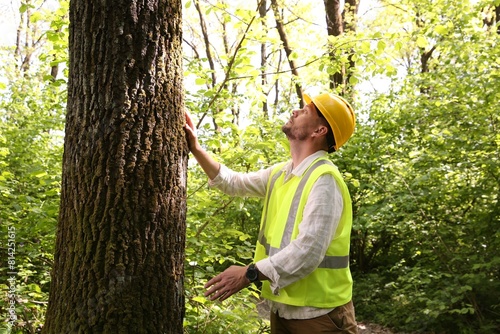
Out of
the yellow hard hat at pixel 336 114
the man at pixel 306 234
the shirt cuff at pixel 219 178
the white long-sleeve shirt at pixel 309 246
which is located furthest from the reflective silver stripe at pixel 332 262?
the shirt cuff at pixel 219 178

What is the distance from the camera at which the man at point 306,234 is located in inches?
81.7

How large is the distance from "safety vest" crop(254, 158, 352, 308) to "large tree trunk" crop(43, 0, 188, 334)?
0.52 metres

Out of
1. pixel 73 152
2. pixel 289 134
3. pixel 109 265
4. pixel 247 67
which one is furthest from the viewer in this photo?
pixel 247 67

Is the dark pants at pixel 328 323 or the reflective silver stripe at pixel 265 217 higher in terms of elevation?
the reflective silver stripe at pixel 265 217

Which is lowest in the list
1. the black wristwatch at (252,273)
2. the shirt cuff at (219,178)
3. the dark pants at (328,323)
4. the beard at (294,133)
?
the dark pants at (328,323)

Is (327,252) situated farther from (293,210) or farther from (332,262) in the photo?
(293,210)

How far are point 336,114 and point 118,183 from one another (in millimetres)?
1200

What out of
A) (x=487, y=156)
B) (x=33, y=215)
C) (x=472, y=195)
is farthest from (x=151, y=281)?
(x=472, y=195)

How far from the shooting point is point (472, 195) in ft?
22.2

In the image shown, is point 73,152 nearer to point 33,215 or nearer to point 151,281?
point 151,281

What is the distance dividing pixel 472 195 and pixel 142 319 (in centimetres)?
615

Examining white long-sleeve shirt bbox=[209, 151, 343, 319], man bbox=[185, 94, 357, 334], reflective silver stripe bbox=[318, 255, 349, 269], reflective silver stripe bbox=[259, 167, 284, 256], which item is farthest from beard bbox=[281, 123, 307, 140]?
reflective silver stripe bbox=[318, 255, 349, 269]

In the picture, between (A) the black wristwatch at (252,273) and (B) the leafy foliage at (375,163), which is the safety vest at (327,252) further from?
(B) the leafy foliage at (375,163)

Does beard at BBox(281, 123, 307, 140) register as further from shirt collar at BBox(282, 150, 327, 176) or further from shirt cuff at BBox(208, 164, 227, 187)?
shirt cuff at BBox(208, 164, 227, 187)
